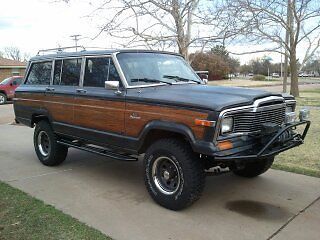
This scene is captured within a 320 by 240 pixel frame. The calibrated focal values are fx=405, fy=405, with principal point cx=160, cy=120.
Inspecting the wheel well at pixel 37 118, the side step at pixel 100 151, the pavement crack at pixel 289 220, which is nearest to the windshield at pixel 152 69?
the side step at pixel 100 151

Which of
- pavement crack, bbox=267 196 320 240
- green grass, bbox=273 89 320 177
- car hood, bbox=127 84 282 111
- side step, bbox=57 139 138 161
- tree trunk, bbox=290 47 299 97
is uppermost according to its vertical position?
tree trunk, bbox=290 47 299 97

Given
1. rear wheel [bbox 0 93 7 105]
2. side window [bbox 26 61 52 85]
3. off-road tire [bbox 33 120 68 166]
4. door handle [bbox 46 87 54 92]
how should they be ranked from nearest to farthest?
door handle [bbox 46 87 54 92] < off-road tire [bbox 33 120 68 166] < side window [bbox 26 61 52 85] < rear wheel [bbox 0 93 7 105]

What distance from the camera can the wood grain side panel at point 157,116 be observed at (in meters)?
4.53

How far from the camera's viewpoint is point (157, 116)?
4992 millimetres

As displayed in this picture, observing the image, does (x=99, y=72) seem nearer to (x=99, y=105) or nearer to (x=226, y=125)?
(x=99, y=105)

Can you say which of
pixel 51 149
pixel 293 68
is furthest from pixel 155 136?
pixel 293 68

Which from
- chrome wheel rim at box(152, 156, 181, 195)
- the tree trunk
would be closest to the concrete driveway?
chrome wheel rim at box(152, 156, 181, 195)

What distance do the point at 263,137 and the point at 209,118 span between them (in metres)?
0.82

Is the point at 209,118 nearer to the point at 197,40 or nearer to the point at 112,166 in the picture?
the point at 112,166

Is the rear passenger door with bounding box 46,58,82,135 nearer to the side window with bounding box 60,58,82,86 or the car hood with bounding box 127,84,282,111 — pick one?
the side window with bounding box 60,58,82,86

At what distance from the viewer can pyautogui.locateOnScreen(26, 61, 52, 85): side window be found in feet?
24.0

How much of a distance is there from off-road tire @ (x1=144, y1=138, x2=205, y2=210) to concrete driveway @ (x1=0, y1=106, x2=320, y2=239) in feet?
0.49

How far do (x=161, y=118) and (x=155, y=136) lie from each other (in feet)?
1.43

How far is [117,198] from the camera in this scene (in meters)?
5.46
